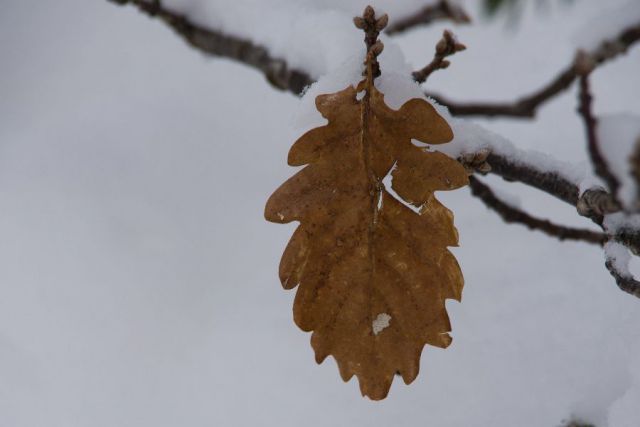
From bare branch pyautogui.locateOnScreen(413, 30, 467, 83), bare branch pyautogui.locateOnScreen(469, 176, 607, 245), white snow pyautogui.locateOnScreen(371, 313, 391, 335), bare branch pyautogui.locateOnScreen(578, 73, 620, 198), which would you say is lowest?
white snow pyautogui.locateOnScreen(371, 313, 391, 335)

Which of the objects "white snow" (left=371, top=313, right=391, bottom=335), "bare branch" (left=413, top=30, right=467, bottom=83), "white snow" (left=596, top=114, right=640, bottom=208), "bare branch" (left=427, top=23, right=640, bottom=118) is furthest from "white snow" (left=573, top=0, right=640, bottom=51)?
"white snow" (left=371, top=313, right=391, bottom=335)

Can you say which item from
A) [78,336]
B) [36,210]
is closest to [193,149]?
[36,210]

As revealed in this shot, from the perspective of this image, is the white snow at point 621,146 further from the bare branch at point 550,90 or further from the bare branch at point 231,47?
the bare branch at point 231,47

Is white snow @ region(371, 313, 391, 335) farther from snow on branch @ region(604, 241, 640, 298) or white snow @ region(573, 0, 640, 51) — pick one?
white snow @ region(573, 0, 640, 51)

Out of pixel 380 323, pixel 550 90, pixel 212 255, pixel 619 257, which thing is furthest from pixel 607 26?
pixel 212 255

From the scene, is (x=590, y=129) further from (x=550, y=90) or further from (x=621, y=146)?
(x=550, y=90)

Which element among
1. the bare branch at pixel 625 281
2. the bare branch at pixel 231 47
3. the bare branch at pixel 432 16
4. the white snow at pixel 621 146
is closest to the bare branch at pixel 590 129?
the white snow at pixel 621 146

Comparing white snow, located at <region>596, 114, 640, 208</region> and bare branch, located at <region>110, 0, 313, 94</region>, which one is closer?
white snow, located at <region>596, 114, 640, 208</region>
